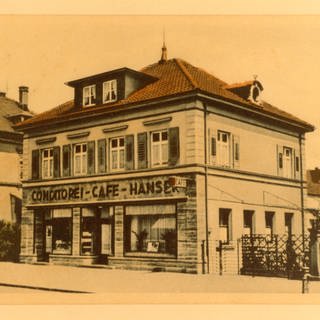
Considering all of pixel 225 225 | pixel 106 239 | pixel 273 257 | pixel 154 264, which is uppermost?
pixel 225 225

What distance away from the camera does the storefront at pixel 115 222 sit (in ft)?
70.7

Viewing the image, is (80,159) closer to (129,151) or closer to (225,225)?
(129,151)

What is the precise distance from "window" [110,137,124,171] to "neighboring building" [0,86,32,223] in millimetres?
4502

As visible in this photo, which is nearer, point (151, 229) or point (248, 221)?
point (151, 229)

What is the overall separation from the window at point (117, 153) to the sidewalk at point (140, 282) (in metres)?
4.03

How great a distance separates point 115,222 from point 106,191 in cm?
122

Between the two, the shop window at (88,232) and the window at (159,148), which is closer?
the window at (159,148)

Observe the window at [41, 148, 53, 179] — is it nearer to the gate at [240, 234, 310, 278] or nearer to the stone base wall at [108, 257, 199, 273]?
the stone base wall at [108, 257, 199, 273]

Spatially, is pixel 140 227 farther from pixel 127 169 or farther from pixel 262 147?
pixel 262 147

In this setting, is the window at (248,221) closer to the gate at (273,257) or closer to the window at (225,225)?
the gate at (273,257)

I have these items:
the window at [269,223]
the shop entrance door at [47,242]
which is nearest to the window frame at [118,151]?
the shop entrance door at [47,242]

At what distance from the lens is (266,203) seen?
2347 centimetres

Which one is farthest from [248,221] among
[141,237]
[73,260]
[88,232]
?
[73,260]

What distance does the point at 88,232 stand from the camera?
24.8m
